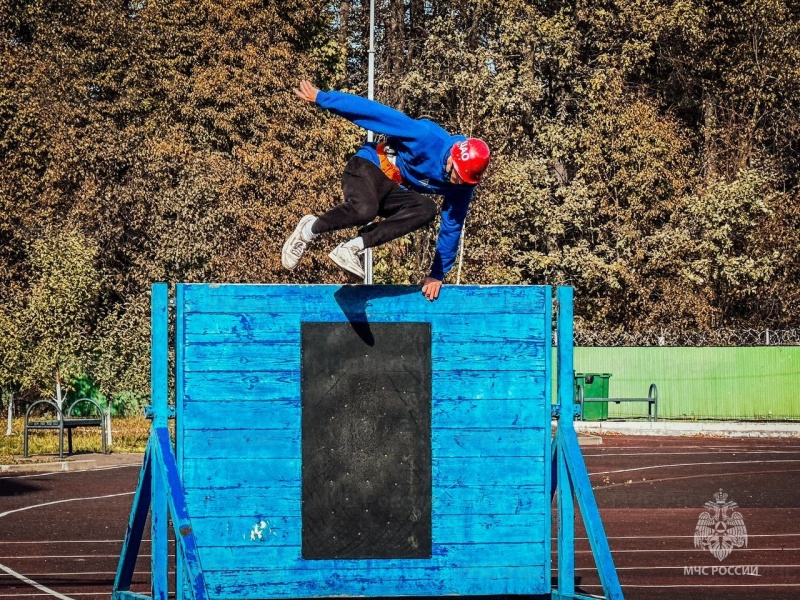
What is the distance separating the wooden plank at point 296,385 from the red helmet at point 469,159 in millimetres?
1309

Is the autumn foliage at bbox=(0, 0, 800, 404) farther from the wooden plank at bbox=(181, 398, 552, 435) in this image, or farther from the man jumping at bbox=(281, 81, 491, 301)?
the wooden plank at bbox=(181, 398, 552, 435)

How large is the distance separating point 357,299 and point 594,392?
26.6 meters

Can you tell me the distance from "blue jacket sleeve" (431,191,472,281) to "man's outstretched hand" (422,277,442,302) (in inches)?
2.9

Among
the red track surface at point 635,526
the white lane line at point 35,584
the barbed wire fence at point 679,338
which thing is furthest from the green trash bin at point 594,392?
the white lane line at point 35,584

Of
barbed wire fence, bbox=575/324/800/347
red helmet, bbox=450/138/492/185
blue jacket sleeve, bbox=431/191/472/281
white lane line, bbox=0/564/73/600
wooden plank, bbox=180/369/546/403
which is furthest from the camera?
barbed wire fence, bbox=575/324/800/347

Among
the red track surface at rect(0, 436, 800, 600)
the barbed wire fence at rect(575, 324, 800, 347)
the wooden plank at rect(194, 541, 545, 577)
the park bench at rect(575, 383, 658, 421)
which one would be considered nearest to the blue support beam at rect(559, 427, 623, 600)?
the wooden plank at rect(194, 541, 545, 577)

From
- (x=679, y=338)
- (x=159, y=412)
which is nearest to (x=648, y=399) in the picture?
(x=679, y=338)

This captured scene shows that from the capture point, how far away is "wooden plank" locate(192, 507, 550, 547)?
8.41 metres

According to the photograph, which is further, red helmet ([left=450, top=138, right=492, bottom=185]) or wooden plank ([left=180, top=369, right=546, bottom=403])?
wooden plank ([left=180, top=369, right=546, bottom=403])

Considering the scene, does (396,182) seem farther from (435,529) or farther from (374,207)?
(435,529)

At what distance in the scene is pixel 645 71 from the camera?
43625mm

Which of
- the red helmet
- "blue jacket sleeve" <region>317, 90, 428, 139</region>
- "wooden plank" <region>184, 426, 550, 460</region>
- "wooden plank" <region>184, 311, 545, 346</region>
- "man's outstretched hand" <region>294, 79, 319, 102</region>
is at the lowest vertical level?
"wooden plank" <region>184, 426, 550, 460</region>

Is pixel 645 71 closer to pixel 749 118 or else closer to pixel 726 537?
pixel 749 118

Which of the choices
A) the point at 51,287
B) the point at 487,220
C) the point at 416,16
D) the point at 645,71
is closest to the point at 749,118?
the point at 645,71
